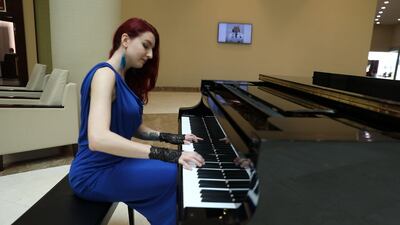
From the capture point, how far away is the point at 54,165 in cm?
331

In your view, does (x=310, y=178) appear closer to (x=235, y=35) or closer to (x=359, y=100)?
(x=359, y=100)

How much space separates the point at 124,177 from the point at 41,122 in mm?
2368

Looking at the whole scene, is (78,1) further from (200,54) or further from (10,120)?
(200,54)

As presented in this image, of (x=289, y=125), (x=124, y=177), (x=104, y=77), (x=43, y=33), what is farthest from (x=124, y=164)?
(x=43, y=33)

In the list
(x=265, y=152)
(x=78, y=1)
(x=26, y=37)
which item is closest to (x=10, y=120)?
(x=78, y=1)

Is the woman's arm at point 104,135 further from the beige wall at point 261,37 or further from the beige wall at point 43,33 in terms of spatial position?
the beige wall at point 261,37

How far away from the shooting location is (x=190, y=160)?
113 cm

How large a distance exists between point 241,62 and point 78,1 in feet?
22.1

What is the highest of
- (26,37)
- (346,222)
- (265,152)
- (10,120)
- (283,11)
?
→ (283,11)

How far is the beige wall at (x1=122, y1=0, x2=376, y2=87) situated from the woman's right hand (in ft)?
28.4

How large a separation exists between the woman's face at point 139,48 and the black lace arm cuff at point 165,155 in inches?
18.5

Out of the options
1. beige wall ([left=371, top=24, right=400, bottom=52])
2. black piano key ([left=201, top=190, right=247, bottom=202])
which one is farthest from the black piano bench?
beige wall ([left=371, top=24, right=400, bottom=52])

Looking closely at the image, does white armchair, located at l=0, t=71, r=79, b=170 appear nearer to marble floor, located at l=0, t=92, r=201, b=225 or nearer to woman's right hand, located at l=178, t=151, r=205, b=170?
marble floor, located at l=0, t=92, r=201, b=225

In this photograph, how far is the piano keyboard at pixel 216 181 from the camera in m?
0.98
